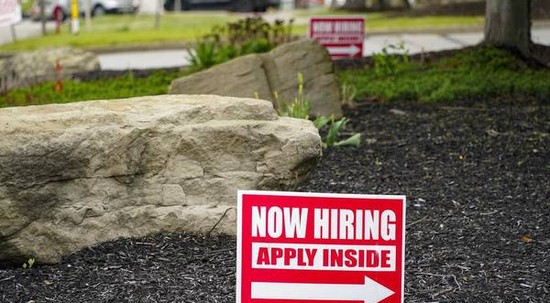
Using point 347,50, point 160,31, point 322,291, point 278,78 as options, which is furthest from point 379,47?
point 322,291

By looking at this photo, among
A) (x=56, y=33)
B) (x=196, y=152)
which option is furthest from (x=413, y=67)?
(x=56, y=33)

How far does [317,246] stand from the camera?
13.7ft

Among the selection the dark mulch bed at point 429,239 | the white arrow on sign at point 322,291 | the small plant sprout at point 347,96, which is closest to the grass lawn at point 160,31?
the small plant sprout at point 347,96

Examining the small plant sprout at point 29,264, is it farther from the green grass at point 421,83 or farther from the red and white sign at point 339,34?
the red and white sign at point 339,34

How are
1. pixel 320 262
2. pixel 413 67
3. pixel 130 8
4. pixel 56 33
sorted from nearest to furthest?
pixel 320 262 → pixel 413 67 → pixel 56 33 → pixel 130 8

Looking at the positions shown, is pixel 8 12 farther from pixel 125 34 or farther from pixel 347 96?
pixel 125 34

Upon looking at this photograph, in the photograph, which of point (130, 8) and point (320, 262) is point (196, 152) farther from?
point (130, 8)

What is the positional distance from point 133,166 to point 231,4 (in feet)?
114

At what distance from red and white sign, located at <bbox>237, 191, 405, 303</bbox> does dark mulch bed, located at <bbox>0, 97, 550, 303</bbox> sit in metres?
1.24

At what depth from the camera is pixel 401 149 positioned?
889 centimetres

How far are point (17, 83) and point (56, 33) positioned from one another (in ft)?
46.9

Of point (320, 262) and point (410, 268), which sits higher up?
point (320, 262)

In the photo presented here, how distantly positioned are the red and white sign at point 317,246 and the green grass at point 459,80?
23.7 feet

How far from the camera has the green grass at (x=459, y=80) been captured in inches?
456
